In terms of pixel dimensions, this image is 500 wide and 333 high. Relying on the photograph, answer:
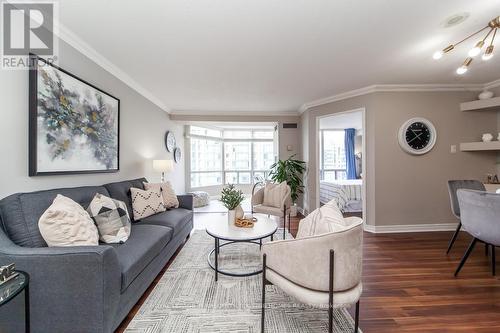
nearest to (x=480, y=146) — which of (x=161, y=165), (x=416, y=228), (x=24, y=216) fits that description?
(x=416, y=228)

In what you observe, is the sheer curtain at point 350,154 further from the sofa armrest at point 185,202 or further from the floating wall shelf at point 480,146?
the sofa armrest at point 185,202

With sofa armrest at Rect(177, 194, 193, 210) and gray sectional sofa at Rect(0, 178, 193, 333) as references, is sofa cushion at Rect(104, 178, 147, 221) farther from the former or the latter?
gray sectional sofa at Rect(0, 178, 193, 333)

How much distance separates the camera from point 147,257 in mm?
1866

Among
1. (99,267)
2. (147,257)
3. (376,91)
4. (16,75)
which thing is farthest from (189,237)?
(376,91)

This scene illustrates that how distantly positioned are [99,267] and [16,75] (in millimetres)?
1620

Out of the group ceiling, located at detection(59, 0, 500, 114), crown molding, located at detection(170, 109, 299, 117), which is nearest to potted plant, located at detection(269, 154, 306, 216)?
crown molding, located at detection(170, 109, 299, 117)

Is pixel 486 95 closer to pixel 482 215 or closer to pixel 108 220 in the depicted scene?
pixel 482 215

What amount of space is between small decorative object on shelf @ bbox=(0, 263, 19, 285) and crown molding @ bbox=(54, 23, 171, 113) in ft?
6.62

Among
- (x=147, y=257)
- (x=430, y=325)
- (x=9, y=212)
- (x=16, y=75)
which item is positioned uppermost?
(x=16, y=75)

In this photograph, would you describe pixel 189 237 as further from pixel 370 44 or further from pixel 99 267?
pixel 370 44

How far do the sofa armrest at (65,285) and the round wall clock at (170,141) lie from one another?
3.63m

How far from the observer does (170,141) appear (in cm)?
499

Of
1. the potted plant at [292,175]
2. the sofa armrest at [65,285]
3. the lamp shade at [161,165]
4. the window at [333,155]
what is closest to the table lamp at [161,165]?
the lamp shade at [161,165]
